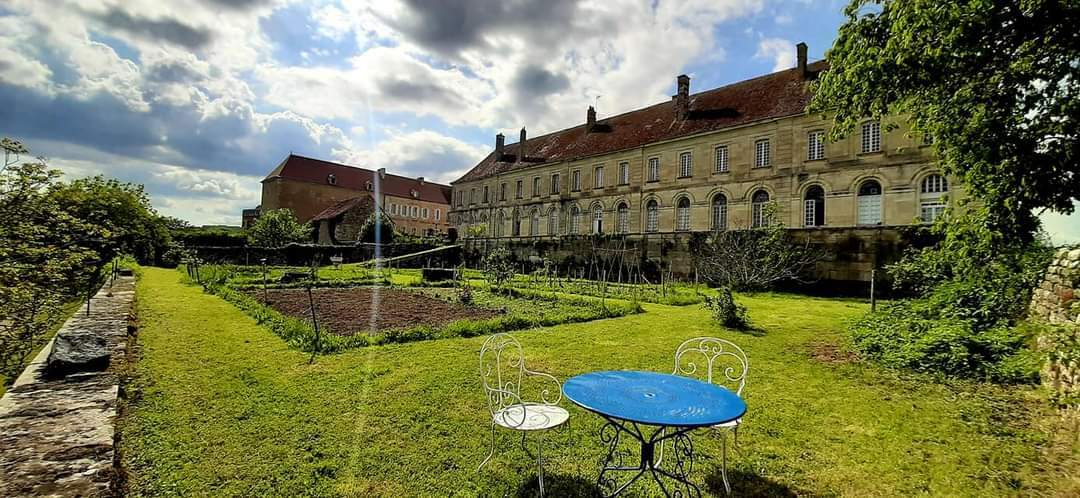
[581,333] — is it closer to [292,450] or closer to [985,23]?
[292,450]

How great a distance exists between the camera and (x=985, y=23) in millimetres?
6410

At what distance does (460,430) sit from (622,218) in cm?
2997

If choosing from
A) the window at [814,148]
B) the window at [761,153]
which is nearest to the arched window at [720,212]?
the window at [761,153]

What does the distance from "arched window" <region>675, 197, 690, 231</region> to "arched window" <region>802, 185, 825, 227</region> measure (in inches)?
260

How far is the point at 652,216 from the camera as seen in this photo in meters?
31.9

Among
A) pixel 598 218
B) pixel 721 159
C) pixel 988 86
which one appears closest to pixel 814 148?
pixel 721 159

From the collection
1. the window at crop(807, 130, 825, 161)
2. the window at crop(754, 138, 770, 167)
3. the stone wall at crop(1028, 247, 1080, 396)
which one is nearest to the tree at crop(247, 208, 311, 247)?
the window at crop(754, 138, 770, 167)

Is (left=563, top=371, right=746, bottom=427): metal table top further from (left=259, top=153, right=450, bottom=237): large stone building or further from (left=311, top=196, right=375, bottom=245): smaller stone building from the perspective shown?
(left=259, top=153, right=450, bottom=237): large stone building

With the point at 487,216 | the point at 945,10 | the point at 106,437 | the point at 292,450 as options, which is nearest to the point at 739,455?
the point at 292,450

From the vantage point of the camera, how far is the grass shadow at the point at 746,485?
3.62 metres

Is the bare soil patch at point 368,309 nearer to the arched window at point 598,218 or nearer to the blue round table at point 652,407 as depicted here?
the blue round table at point 652,407

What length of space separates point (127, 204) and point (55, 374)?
904 inches

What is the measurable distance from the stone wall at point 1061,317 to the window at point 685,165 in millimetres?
23564

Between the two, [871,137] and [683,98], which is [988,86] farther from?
[683,98]
